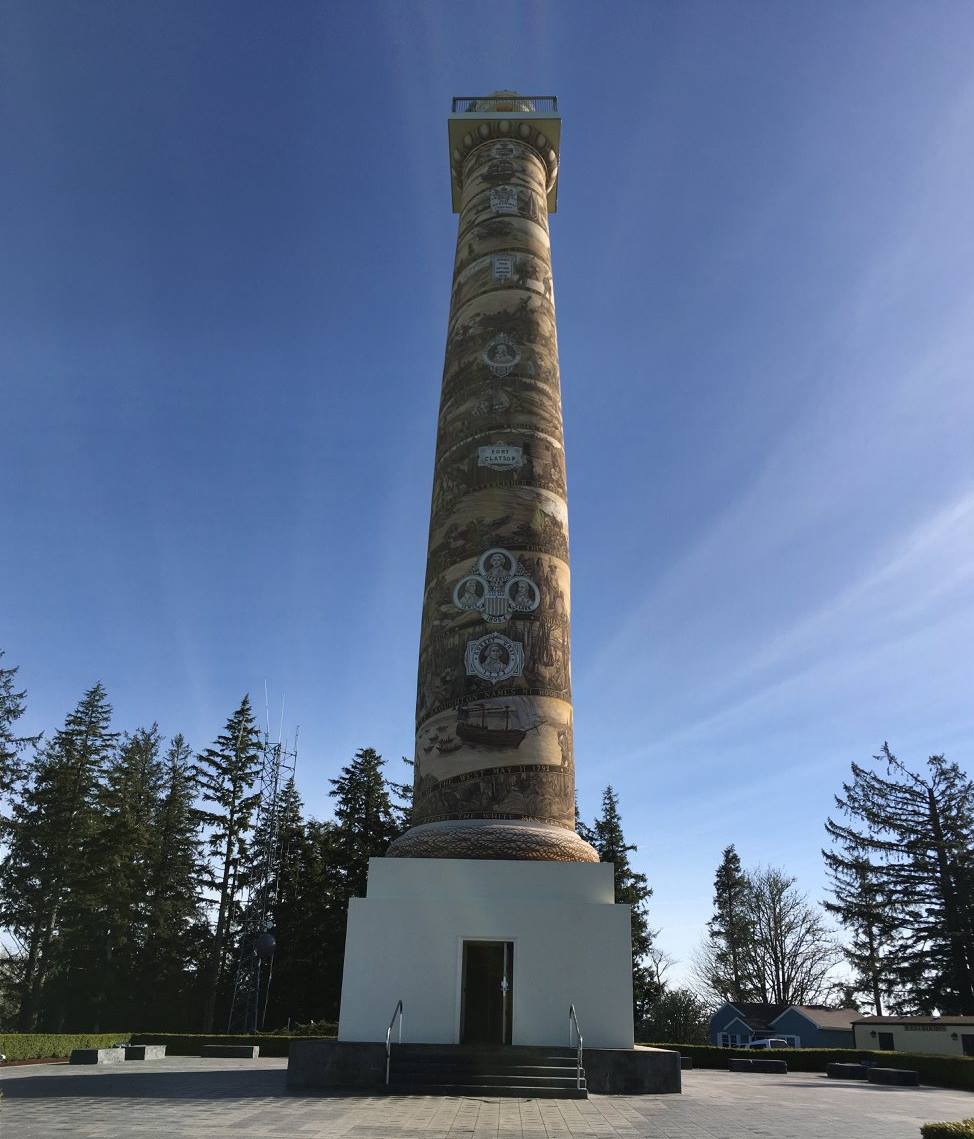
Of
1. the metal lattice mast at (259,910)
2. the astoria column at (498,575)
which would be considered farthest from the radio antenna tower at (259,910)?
the astoria column at (498,575)

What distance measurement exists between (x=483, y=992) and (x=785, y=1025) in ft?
82.0

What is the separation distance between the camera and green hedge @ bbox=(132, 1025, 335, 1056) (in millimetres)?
17859

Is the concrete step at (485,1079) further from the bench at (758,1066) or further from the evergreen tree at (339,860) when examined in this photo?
the evergreen tree at (339,860)

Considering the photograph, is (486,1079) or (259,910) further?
(259,910)

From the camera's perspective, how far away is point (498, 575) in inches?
522

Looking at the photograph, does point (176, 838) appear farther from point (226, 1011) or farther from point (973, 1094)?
point (973, 1094)

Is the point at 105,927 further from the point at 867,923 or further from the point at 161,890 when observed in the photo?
the point at 867,923

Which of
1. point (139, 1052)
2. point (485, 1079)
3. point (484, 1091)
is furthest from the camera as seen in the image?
point (139, 1052)

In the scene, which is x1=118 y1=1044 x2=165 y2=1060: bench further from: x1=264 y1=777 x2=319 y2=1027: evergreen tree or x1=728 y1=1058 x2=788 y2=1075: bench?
x1=264 y1=777 x2=319 y2=1027: evergreen tree

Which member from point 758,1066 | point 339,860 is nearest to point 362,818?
point 339,860

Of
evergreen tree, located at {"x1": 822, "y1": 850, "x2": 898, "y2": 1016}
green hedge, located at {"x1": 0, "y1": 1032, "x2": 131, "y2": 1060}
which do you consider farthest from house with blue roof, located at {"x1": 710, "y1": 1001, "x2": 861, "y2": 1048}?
green hedge, located at {"x1": 0, "y1": 1032, "x2": 131, "y2": 1060}

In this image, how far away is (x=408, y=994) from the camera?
10.5m

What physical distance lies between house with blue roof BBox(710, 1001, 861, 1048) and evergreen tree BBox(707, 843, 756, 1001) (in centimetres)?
480

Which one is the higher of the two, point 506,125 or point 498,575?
point 506,125
